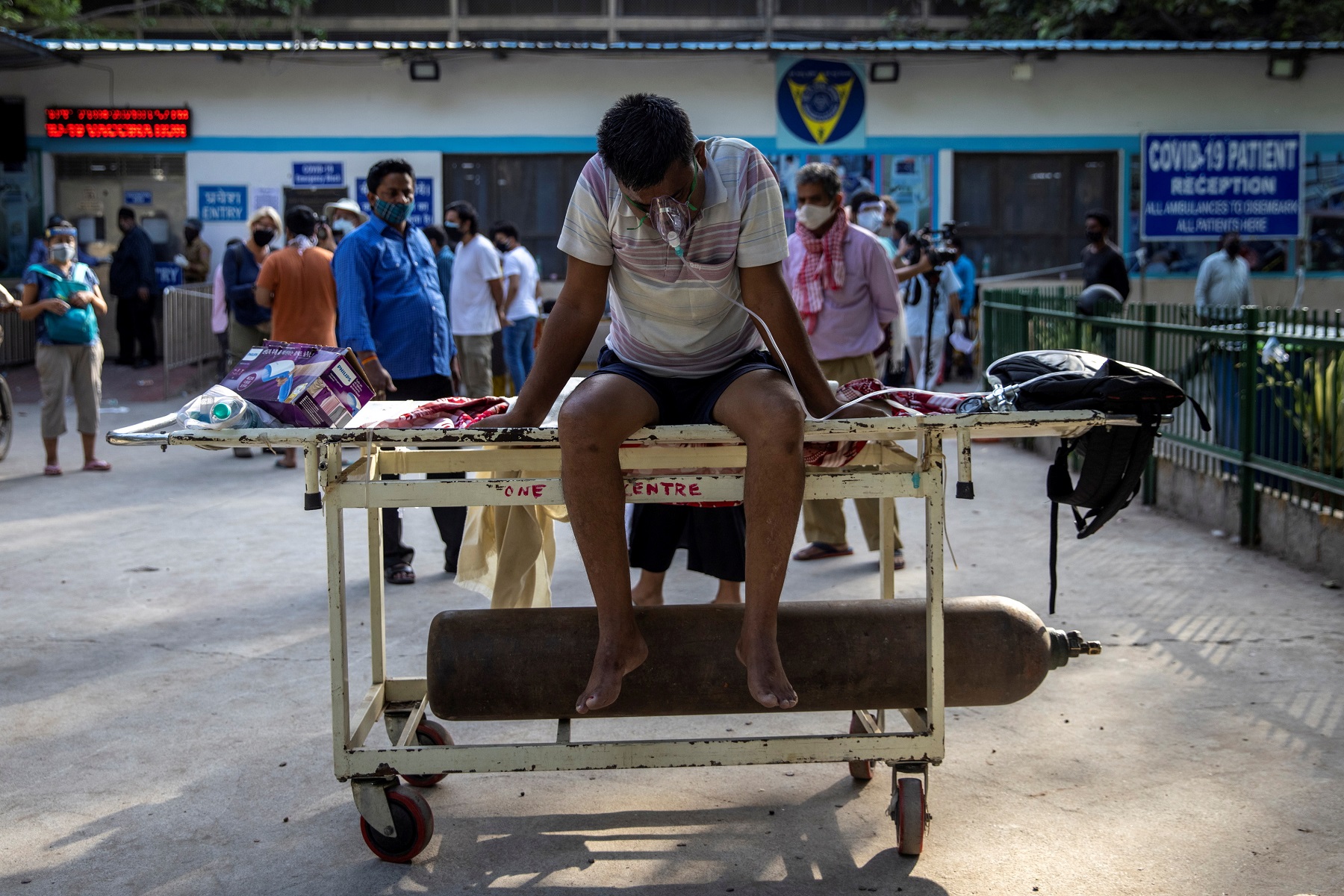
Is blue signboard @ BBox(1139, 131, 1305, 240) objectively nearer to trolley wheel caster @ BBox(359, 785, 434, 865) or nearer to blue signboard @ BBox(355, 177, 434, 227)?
blue signboard @ BBox(355, 177, 434, 227)

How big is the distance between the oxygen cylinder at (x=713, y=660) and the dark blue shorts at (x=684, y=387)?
0.52m

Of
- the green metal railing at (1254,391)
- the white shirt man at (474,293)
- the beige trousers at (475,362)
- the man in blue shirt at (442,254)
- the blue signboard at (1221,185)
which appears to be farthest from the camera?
the blue signboard at (1221,185)

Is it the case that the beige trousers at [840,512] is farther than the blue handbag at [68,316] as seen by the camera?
A: No

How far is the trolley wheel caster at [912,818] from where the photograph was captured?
3.09m

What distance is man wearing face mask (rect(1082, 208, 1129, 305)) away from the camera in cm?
1106

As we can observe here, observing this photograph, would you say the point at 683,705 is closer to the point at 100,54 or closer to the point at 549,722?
the point at 549,722

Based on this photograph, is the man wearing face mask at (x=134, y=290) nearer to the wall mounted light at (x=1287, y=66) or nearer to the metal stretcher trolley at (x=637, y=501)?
the metal stretcher trolley at (x=637, y=501)

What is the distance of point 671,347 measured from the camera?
323 centimetres

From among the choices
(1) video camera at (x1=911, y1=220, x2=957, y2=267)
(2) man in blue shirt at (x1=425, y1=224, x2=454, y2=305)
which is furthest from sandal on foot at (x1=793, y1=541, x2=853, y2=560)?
(2) man in blue shirt at (x1=425, y1=224, x2=454, y2=305)

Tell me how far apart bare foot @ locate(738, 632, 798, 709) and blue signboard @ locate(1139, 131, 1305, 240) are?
46.8ft

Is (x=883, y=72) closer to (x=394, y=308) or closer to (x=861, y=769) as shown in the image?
(x=394, y=308)

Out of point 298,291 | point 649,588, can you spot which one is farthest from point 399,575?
point 298,291

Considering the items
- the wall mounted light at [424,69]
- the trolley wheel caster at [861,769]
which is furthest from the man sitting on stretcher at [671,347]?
the wall mounted light at [424,69]

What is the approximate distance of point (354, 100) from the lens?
50.2 feet
